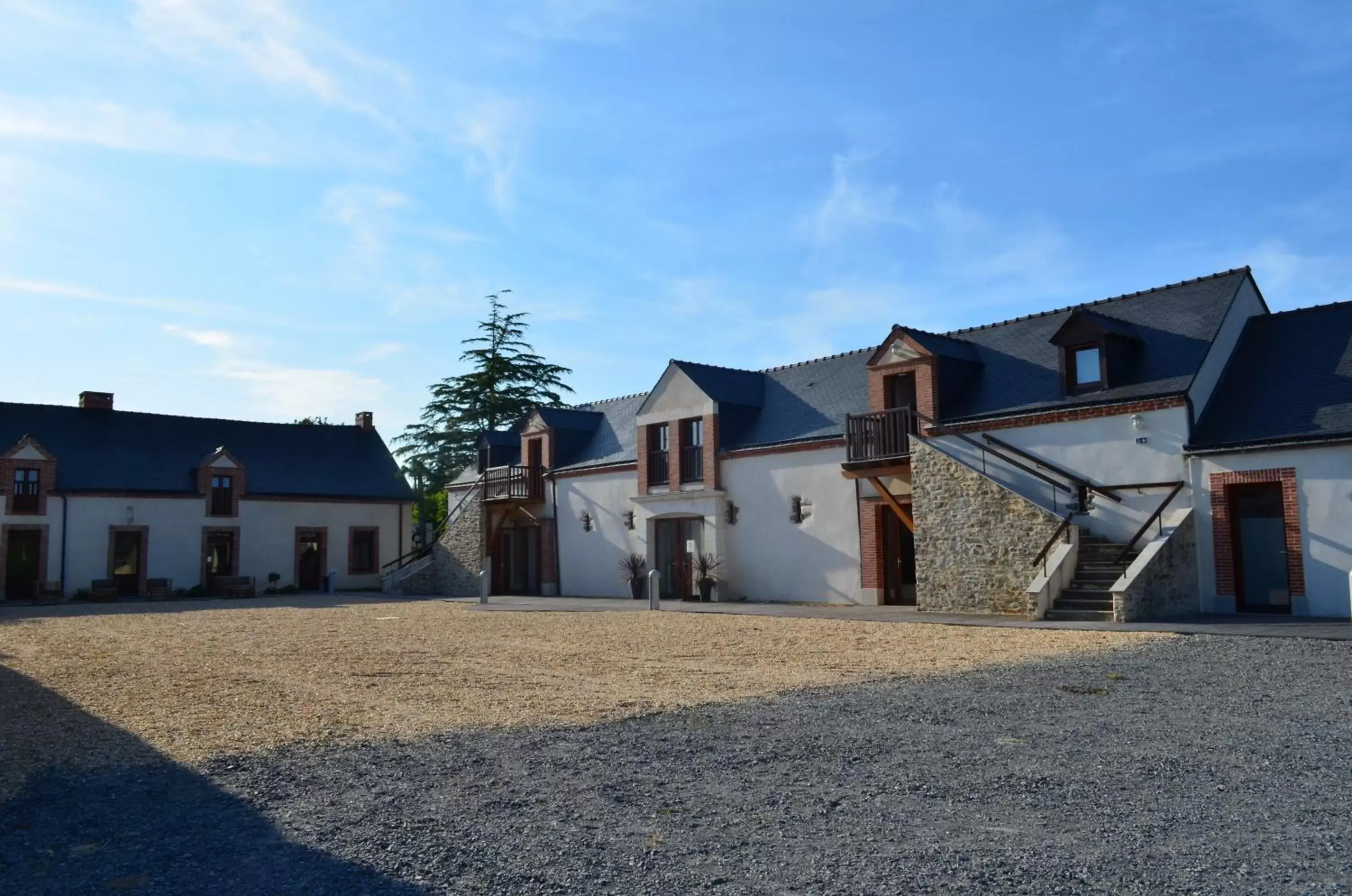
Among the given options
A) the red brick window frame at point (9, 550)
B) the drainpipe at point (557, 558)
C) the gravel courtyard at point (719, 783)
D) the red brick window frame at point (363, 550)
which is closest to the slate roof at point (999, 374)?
the drainpipe at point (557, 558)

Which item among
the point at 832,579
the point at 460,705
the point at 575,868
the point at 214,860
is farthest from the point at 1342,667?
the point at 832,579

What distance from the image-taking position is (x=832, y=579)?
2362 centimetres

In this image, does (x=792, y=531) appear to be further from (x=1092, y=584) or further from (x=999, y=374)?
(x=1092, y=584)

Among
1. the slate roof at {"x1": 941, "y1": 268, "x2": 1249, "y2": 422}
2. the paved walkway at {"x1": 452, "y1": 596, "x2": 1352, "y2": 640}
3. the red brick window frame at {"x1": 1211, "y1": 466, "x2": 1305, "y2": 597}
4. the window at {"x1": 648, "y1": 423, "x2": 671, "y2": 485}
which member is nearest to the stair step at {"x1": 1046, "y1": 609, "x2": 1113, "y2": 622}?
the paved walkway at {"x1": 452, "y1": 596, "x2": 1352, "y2": 640}

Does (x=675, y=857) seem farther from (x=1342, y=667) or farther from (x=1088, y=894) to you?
(x=1342, y=667)

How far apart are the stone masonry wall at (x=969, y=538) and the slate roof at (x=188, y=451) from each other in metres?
23.2

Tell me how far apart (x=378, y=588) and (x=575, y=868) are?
34.1m

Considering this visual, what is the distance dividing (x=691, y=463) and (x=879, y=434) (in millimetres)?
6466

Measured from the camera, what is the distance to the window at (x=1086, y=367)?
64.8 ft

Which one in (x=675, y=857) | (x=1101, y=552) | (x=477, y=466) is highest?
(x=477, y=466)

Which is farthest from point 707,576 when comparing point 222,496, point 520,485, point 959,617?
point 222,496

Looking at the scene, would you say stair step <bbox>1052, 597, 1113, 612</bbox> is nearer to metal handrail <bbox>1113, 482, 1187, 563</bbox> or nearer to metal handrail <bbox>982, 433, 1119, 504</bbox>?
metal handrail <bbox>1113, 482, 1187, 563</bbox>

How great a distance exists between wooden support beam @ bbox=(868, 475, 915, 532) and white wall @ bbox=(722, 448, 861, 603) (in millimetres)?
1141

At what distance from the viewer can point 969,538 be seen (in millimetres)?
19203
